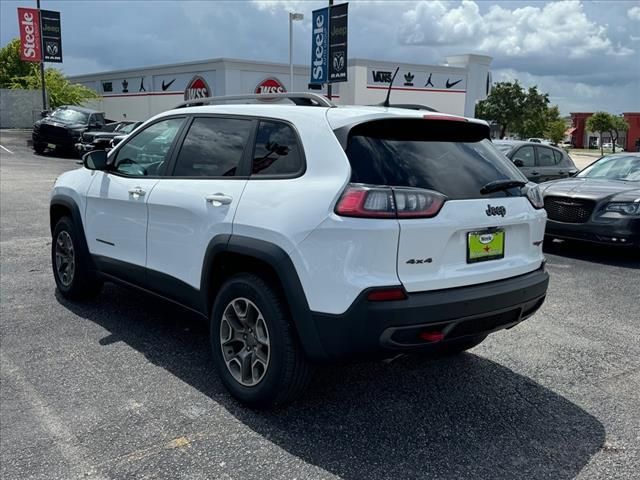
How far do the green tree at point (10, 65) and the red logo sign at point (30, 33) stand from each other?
1166 inches

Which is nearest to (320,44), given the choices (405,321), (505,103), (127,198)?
(127,198)

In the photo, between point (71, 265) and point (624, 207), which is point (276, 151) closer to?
point (71, 265)

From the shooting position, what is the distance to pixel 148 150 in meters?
4.65

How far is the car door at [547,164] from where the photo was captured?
12.3 m

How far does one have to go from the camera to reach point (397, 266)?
2.99m

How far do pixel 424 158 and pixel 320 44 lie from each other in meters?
19.2

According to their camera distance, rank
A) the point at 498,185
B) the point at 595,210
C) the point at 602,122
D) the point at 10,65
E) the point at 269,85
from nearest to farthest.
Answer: the point at 498,185 < the point at 595,210 < the point at 269,85 < the point at 10,65 < the point at 602,122

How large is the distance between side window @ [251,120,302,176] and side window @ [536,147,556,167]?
32.7 ft

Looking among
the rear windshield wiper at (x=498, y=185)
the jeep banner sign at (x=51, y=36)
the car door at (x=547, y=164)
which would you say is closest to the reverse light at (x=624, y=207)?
the car door at (x=547, y=164)

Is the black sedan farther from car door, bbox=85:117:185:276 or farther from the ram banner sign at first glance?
the ram banner sign

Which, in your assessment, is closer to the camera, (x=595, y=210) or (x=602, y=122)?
(x=595, y=210)

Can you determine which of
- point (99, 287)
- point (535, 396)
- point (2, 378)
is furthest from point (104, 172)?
point (535, 396)

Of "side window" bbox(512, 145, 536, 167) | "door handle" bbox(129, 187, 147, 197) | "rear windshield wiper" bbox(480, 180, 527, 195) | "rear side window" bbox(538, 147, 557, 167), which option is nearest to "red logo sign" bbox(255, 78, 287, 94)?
"rear side window" bbox(538, 147, 557, 167)

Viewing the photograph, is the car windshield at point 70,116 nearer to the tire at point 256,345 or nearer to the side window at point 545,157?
the side window at point 545,157
